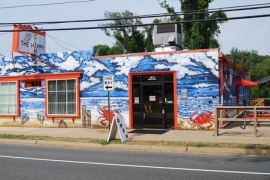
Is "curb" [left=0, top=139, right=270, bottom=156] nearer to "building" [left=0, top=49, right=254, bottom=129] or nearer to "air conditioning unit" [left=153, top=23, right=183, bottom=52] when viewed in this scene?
"building" [left=0, top=49, right=254, bottom=129]

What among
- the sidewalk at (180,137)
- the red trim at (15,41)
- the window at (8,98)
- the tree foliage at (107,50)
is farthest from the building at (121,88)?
the tree foliage at (107,50)

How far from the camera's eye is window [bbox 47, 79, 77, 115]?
61.6ft

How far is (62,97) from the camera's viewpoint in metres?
19.0

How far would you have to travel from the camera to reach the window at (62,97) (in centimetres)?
1877

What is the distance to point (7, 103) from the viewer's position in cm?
2048

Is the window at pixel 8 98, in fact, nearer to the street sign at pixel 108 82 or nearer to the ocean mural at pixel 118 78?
the ocean mural at pixel 118 78

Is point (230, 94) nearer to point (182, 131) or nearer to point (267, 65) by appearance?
point (182, 131)

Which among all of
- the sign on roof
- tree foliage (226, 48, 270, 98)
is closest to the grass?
the sign on roof

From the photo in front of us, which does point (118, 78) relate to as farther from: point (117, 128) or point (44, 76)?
point (117, 128)

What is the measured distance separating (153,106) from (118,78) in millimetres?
2180

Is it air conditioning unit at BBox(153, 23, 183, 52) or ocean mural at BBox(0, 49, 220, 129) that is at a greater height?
air conditioning unit at BBox(153, 23, 183, 52)

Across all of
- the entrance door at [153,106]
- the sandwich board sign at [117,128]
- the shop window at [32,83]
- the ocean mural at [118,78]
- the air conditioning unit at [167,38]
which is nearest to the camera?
the sandwich board sign at [117,128]

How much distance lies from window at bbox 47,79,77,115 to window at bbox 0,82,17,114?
7.62 feet

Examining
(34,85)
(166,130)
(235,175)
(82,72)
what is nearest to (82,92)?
(82,72)
